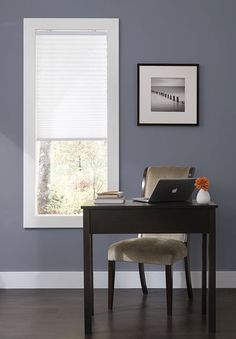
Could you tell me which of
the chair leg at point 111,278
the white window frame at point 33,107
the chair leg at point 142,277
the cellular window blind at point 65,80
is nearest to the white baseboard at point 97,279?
the chair leg at point 142,277

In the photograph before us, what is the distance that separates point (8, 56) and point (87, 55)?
0.67 m

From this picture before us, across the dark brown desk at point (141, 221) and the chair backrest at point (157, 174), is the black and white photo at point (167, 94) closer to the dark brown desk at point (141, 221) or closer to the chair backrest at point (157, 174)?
the chair backrest at point (157, 174)

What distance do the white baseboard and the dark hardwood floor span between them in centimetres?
10

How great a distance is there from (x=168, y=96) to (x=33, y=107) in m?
1.15

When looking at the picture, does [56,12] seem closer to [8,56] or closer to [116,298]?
[8,56]

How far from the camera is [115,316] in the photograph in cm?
353

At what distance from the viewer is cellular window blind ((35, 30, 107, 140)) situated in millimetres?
4496

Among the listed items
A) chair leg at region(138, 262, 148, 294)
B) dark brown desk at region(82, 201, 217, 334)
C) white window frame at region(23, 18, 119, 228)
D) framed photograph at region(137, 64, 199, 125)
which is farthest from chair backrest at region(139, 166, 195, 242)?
dark brown desk at region(82, 201, 217, 334)

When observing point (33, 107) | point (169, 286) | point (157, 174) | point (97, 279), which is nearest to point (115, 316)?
point (169, 286)

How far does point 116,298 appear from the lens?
13.4 feet

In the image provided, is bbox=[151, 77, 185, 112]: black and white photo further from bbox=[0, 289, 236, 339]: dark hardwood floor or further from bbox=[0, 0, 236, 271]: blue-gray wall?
bbox=[0, 289, 236, 339]: dark hardwood floor

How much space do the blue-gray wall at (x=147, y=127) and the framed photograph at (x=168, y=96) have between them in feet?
0.22

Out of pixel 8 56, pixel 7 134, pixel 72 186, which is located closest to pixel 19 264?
pixel 72 186

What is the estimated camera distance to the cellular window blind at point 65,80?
4496mm
